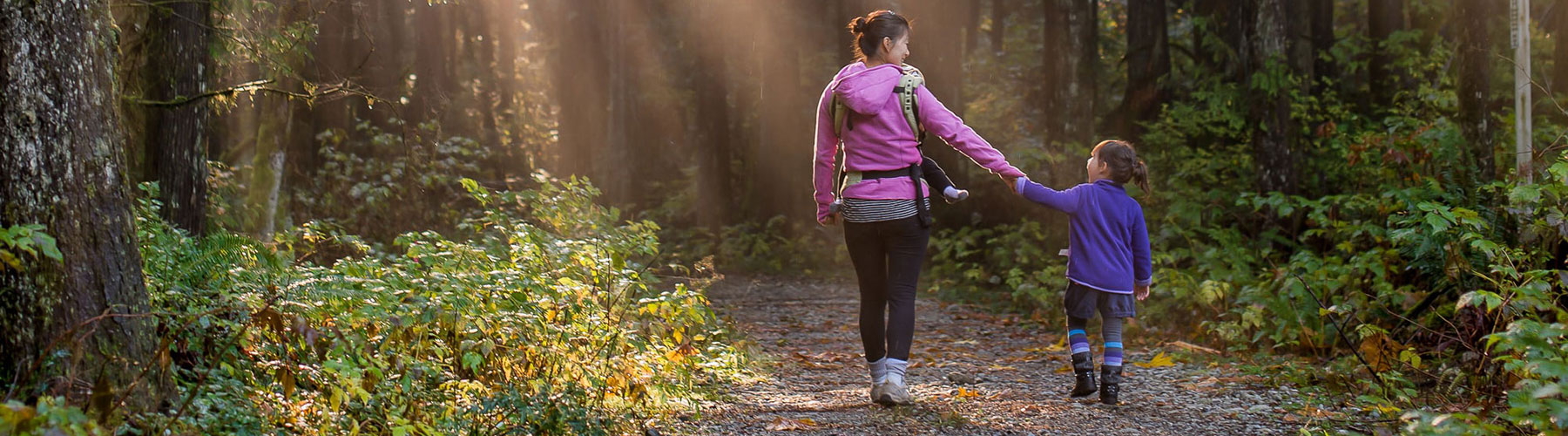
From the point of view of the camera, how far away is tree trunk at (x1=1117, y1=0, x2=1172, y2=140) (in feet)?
60.1

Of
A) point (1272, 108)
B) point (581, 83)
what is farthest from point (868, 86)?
point (581, 83)

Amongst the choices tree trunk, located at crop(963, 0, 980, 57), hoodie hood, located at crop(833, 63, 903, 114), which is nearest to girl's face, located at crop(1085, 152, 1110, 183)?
hoodie hood, located at crop(833, 63, 903, 114)

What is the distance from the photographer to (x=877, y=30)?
6.04 m

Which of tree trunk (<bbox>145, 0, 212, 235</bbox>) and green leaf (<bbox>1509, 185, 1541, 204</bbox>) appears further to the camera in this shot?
tree trunk (<bbox>145, 0, 212, 235</bbox>)

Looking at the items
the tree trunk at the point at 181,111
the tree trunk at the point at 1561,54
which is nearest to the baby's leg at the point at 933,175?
the tree trunk at the point at 181,111

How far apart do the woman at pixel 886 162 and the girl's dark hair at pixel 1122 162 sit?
0.53 metres

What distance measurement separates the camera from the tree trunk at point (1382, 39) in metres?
17.8

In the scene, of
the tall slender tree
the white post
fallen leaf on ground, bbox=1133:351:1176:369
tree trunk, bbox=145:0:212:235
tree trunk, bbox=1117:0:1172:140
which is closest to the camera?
the white post

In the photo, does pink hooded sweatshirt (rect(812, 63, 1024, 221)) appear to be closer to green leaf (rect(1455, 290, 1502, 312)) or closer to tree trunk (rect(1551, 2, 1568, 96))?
green leaf (rect(1455, 290, 1502, 312))

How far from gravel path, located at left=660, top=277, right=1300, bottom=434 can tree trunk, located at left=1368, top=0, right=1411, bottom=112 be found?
9648 millimetres

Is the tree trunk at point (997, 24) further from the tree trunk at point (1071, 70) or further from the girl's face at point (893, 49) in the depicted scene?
the girl's face at point (893, 49)

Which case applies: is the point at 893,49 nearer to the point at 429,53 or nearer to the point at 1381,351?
the point at 1381,351

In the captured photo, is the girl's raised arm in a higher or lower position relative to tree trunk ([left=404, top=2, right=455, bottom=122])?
lower

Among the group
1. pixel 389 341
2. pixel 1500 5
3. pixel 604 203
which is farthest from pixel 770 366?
pixel 604 203
